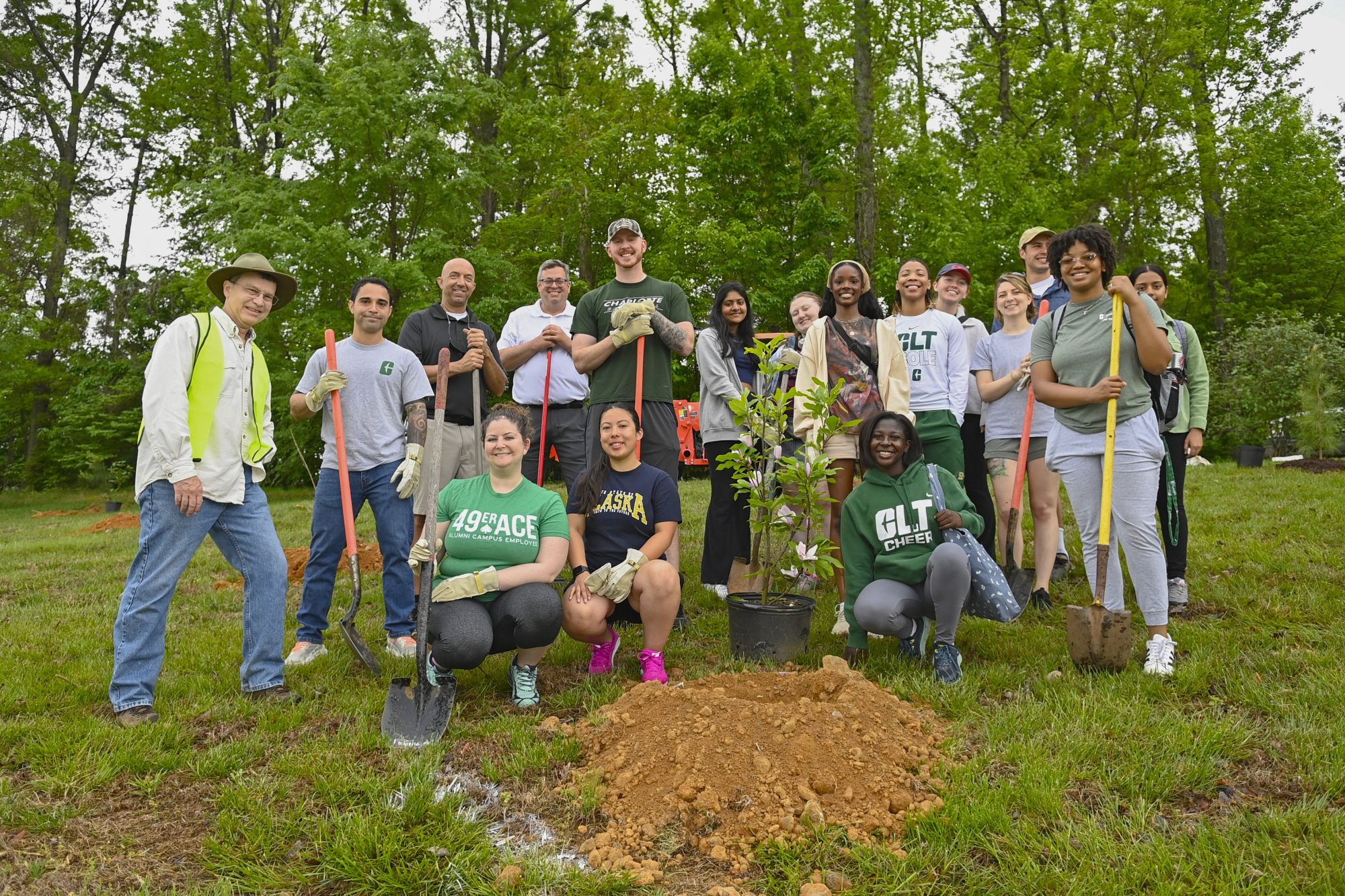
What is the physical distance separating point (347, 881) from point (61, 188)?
87.0 ft

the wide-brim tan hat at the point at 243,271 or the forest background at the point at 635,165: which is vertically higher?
the forest background at the point at 635,165

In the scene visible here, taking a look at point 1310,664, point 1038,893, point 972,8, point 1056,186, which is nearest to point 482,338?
point 1038,893

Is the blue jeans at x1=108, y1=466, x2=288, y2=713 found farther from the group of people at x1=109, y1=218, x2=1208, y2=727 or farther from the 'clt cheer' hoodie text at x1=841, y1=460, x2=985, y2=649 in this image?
the 'clt cheer' hoodie text at x1=841, y1=460, x2=985, y2=649

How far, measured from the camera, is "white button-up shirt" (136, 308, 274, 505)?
3658mm

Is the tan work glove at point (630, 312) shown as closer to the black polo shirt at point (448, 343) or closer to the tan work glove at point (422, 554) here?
the black polo shirt at point (448, 343)

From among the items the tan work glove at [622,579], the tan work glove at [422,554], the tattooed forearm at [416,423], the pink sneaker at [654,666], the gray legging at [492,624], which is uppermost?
the tattooed forearm at [416,423]

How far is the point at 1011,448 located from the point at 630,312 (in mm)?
2645

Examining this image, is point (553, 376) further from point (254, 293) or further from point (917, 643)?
point (917, 643)

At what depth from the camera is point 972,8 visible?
22484mm

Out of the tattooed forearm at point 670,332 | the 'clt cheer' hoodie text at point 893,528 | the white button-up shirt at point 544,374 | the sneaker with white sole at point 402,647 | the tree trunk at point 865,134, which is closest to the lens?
the 'clt cheer' hoodie text at point 893,528

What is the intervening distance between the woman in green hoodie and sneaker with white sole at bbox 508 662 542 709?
1575 mm

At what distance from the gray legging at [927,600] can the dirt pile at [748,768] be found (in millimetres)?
587

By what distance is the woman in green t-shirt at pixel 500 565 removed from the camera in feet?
12.4

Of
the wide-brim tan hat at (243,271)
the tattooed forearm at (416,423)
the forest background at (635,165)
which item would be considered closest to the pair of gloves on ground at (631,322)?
the tattooed forearm at (416,423)
